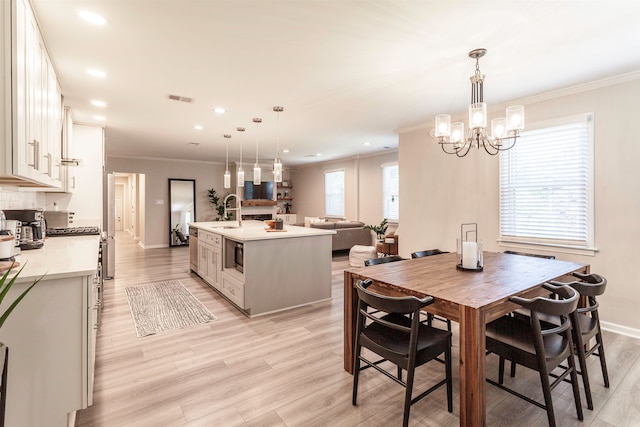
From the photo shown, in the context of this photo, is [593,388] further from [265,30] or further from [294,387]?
[265,30]

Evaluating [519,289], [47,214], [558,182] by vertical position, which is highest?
[558,182]

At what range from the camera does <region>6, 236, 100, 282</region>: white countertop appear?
1.64m

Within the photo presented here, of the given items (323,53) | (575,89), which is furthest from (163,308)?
(575,89)

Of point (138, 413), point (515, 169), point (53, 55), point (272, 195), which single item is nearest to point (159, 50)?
point (53, 55)

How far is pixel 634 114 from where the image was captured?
3.02 m

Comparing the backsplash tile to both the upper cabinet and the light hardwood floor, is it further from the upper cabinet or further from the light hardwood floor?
the light hardwood floor

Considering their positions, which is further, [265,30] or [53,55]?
[53,55]

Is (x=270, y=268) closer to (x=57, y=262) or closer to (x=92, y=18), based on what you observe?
(x=57, y=262)

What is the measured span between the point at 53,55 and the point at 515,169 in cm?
483

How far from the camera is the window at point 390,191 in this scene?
750cm

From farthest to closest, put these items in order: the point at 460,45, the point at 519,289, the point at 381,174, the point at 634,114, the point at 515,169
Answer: the point at 381,174, the point at 515,169, the point at 634,114, the point at 460,45, the point at 519,289

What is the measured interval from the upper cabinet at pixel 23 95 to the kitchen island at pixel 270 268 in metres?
1.93

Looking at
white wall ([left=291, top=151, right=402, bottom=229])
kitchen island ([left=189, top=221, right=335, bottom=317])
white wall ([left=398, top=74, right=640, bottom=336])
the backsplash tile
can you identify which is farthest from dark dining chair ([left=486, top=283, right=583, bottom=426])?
white wall ([left=291, top=151, right=402, bottom=229])

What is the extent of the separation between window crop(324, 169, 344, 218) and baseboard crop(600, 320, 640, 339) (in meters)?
6.38
